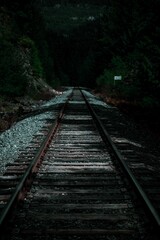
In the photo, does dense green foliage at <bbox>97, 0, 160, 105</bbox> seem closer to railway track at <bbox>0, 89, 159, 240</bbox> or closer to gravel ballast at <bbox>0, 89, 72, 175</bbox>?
gravel ballast at <bbox>0, 89, 72, 175</bbox>

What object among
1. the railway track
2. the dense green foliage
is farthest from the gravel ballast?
the dense green foliage

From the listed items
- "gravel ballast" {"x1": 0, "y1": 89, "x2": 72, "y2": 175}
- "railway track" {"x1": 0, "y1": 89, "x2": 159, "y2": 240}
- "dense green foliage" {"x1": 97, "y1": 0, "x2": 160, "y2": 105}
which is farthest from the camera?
"dense green foliage" {"x1": 97, "y1": 0, "x2": 160, "y2": 105}

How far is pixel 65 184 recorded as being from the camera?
6879 millimetres

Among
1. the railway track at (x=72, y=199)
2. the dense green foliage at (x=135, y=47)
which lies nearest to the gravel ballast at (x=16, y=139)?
the railway track at (x=72, y=199)

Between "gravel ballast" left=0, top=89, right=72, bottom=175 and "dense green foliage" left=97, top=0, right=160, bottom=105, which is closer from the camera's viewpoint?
"gravel ballast" left=0, top=89, right=72, bottom=175

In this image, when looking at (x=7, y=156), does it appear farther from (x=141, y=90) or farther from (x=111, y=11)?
(x=111, y=11)

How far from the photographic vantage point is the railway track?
485cm

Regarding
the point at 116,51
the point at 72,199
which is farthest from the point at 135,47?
the point at 72,199

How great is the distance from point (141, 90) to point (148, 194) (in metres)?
10.8

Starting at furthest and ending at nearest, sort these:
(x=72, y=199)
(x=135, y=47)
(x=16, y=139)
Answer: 1. (x=135, y=47)
2. (x=16, y=139)
3. (x=72, y=199)

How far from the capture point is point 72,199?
6078 mm

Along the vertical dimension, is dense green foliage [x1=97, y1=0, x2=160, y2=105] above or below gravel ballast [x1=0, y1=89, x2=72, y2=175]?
above

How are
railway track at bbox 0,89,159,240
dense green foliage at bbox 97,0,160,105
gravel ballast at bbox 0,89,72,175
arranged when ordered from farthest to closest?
1. dense green foliage at bbox 97,0,160,105
2. gravel ballast at bbox 0,89,72,175
3. railway track at bbox 0,89,159,240

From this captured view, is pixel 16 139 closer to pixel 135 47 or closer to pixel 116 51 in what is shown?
pixel 135 47
